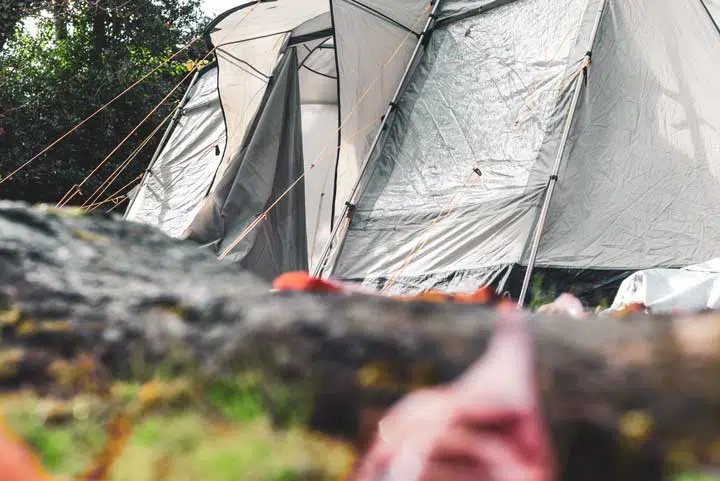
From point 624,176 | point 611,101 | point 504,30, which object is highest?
point 504,30

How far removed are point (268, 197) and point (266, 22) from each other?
181 centimetres

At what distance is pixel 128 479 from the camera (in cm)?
137

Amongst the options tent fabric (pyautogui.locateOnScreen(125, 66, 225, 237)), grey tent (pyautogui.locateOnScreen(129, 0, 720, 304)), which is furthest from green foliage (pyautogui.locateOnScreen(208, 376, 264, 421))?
tent fabric (pyautogui.locateOnScreen(125, 66, 225, 237))

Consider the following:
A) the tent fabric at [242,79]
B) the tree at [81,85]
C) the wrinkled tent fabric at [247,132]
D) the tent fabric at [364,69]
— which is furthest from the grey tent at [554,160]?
the tree at [81,85]

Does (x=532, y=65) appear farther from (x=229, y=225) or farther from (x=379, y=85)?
(x=229, y=225)

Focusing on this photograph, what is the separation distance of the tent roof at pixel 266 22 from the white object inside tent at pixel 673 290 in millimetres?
3948

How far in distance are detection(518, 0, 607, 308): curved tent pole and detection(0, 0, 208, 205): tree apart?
32.0ft

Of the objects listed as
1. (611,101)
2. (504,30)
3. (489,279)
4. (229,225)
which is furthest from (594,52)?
(229,225)

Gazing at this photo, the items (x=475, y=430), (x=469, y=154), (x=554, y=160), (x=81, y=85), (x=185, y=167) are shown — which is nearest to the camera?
(x=475, y=430)

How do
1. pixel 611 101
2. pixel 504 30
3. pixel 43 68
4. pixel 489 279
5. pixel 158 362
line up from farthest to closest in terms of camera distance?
pixel 43 68 < pixel 504 30 < pixel 611 101 < pixel 489 279 < pixel 158 362

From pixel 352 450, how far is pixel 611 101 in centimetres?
514

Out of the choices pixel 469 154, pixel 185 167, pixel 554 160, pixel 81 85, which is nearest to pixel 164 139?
pixel 185 167

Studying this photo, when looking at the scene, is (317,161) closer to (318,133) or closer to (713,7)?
(318,133)

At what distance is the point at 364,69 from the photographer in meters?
7.17
